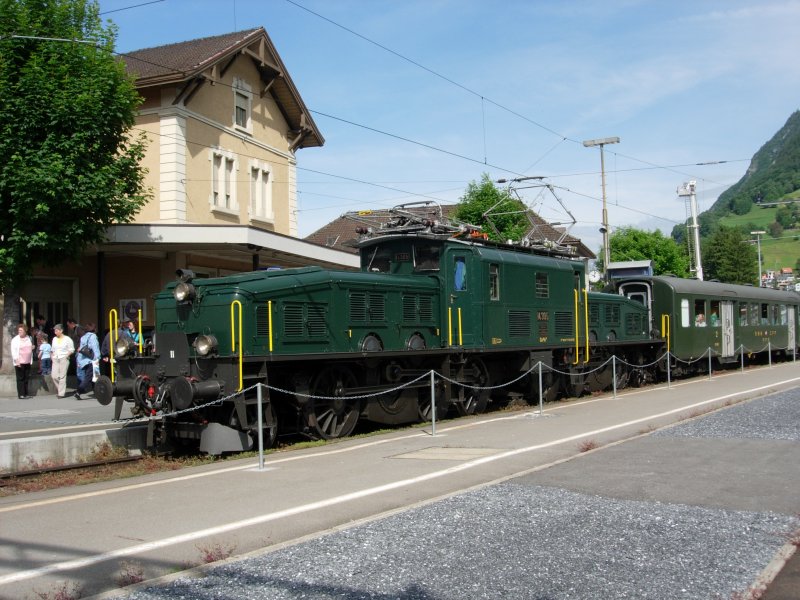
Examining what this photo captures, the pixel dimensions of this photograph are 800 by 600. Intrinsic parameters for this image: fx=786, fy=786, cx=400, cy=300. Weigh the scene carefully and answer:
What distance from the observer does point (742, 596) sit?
5.17 meters

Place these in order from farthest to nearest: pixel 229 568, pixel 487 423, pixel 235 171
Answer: pixel 235 171 < pixel 487 423 < pixel 229 568

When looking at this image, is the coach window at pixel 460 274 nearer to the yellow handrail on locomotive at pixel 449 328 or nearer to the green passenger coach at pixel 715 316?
the yellow handrail on locomotive at pixel 449 328

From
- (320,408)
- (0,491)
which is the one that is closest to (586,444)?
(320,408)

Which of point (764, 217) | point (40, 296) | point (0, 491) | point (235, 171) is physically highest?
point (764, 217)

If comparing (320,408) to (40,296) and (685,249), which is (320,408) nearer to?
(40,296)

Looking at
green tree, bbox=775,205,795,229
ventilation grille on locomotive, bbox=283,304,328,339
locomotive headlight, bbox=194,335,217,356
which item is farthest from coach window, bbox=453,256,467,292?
green tree, bbox=775,205,795,229

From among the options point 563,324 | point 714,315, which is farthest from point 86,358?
point 714,315

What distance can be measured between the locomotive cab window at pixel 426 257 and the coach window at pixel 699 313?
13804 mm

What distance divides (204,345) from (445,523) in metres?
5.42

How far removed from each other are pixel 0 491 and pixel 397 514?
5449 mm

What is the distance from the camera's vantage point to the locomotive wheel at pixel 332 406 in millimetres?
12570

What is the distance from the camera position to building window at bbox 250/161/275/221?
27.8 metres

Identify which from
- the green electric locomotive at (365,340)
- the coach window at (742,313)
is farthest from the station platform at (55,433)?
the coach window at (742,313)

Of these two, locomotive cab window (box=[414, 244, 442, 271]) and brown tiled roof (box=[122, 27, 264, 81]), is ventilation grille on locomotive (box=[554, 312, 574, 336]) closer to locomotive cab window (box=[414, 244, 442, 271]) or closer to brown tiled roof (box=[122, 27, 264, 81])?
locomotive cab window (box=[414, 244, 442, 271])
